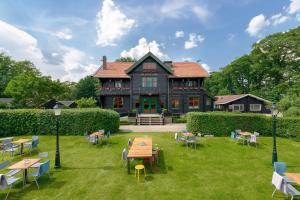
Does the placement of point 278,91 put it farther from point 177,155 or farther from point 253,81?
point 177,155

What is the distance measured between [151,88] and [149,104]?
259 cm

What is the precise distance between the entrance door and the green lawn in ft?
44.6

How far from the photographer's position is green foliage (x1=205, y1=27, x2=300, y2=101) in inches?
1361

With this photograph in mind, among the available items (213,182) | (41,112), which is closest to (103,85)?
(41,112)

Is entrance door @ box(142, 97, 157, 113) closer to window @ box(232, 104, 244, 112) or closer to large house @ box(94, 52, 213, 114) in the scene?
large house @ box(94, 52, 213, 114)

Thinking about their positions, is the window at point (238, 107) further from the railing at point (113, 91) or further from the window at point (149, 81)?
the railing at point (113, 91)

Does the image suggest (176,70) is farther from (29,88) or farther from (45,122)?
(29,88)

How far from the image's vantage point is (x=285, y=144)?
13172mm

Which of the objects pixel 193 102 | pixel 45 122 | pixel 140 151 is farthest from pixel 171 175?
pixel 193 102

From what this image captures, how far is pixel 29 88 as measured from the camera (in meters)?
29.9

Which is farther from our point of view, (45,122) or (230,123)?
(230,123)

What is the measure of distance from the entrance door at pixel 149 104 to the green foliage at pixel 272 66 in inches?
948

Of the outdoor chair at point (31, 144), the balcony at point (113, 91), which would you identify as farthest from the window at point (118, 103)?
the outdoor chair at point (31, 144)

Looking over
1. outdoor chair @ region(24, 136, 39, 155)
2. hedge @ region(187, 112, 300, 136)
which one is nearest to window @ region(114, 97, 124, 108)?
hedge @ region(187, 112, 300, 136)
